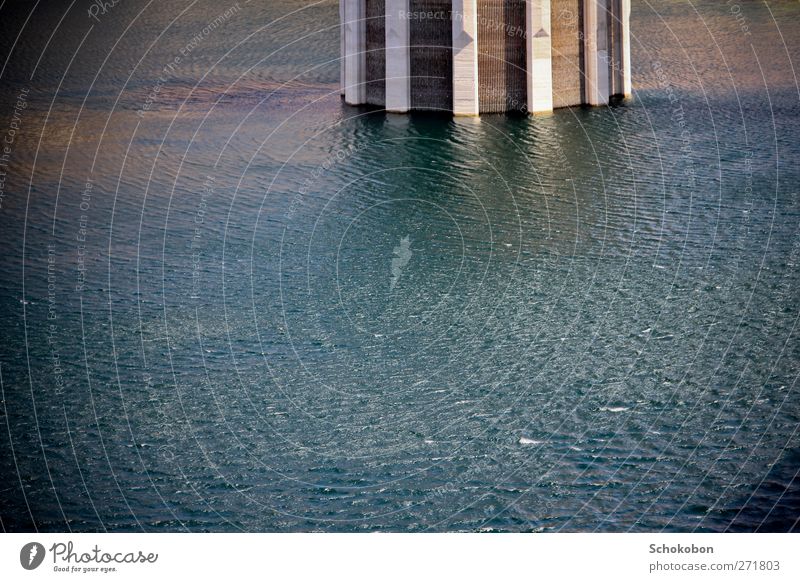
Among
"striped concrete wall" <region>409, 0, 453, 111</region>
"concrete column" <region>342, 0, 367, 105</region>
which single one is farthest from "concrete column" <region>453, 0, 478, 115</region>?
"concrete column" <region>342, 0, 367, 105</region>

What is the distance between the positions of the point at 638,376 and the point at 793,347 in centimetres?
359

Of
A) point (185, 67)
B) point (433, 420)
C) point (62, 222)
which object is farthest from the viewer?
point (185, 67)

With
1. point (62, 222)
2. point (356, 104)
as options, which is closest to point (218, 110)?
point (356, 104)

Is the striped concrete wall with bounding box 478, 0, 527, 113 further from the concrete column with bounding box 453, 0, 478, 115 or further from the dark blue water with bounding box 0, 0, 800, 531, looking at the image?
the dark blue water with bounding box 0, 0, 800, 531

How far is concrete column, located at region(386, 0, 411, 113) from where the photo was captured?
44.5 meters

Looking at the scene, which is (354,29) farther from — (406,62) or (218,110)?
(218,110)

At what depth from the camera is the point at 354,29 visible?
46156 millimetres

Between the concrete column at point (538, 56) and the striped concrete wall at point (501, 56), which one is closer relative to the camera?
the concrete column at point (538, 56)

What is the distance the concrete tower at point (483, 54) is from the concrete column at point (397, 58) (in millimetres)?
38

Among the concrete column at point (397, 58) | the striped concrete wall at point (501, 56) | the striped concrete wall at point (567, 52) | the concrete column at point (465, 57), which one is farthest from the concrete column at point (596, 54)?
the concrete column at point (397, 58)

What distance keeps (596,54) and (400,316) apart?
77.9 feet

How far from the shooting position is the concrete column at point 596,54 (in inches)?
1802
